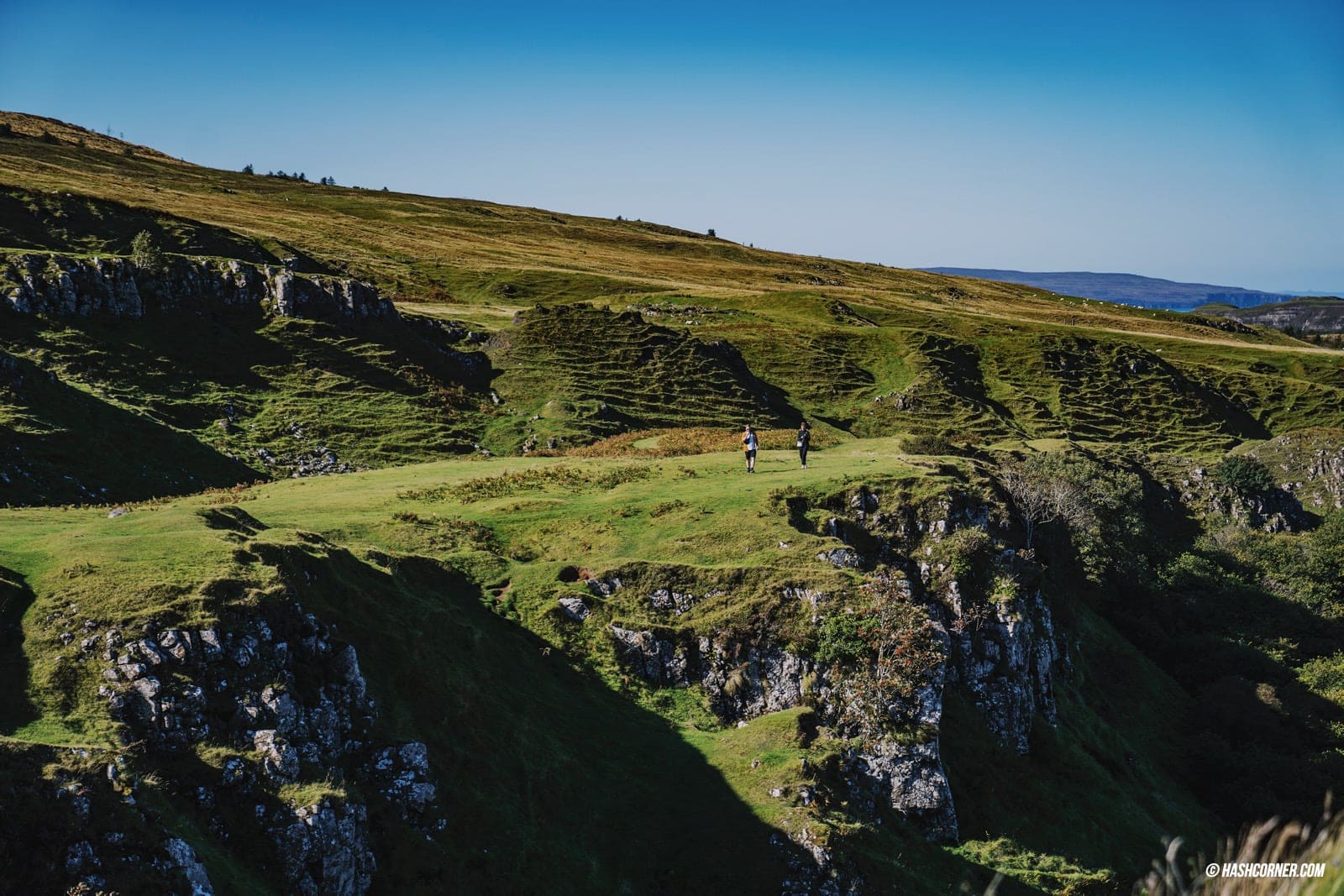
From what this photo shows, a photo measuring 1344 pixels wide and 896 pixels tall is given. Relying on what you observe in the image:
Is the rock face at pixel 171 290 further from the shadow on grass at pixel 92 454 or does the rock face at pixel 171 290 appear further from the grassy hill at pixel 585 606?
the shadow on grass at pixel 92 454

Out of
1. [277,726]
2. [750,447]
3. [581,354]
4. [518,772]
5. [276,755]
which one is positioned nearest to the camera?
[276,755]

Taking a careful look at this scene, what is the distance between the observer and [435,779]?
19.9 m

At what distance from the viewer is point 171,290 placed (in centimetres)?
6191

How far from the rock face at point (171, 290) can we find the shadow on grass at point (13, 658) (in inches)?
1764

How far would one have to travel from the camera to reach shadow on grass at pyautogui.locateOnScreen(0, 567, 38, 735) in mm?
15945

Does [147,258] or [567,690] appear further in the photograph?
[147,258]

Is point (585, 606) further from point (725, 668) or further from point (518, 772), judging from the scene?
point (518, 772)

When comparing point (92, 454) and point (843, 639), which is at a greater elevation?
point (843, 639)

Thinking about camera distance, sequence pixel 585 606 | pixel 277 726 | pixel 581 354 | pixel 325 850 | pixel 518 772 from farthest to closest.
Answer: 1. pixel 581 354
2. pixel 585 606
3. pixel 518 772
4. pixel 277 726
5. pixel 325 850

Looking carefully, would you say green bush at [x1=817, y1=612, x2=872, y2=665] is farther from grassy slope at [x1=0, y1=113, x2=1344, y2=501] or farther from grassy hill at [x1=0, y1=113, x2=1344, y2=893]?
grassy slope at [x1=0, y1=113, x2=1344, y2=501]

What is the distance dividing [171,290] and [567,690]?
5163cm

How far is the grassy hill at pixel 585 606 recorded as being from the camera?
18.5 meters

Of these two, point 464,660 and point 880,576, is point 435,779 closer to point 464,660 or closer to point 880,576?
point 464,660

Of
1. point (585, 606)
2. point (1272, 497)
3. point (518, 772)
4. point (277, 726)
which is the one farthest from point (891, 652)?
point (1272, 497)
